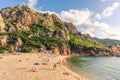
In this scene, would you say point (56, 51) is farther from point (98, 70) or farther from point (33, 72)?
point (33, 72)

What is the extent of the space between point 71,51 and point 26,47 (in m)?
53.5

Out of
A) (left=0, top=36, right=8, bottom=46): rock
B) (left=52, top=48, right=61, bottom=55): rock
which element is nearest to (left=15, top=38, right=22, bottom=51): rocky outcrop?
(left=0, top=36, right=8, bottom=46): rock

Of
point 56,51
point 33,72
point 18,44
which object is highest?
point 18,44

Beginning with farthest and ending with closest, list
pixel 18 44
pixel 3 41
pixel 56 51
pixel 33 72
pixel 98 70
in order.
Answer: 1. pixel 56 51
2. pixel 18 44
3. pixel 3 41
4. pixel 98 70
5. pixel 33 72

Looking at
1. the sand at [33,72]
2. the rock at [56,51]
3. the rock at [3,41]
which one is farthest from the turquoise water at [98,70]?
the rock at [3,41]

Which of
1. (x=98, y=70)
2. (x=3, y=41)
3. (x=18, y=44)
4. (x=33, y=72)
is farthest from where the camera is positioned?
(x=18, y=44)

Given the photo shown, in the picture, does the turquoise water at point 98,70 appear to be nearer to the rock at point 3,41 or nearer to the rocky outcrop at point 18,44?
the rocky outcrop at point 18,44

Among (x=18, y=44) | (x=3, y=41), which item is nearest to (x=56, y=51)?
(x=18, y=44)

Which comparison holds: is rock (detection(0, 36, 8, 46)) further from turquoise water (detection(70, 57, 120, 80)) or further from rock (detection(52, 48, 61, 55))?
turquoise water (detection(70, 57, 120, 80))

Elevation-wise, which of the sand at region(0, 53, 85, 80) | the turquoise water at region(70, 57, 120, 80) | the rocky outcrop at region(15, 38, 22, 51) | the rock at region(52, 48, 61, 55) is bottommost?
the turquoise water at region(70, 57, 120, 80)

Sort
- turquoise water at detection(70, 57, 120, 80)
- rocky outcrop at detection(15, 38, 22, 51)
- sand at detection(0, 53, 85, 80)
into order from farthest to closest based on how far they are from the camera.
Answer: rocky outcrop at detection(15, 38, 22, 51) → turquoise water at detection(70, 57, 120, 80) → sand at detection(0, 53, 85, 80)

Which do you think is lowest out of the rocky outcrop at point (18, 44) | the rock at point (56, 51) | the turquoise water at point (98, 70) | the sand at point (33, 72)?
the turquoise water at point (98, 70)

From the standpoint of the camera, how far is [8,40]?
531 feet

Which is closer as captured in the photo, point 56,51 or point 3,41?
point 3,41
